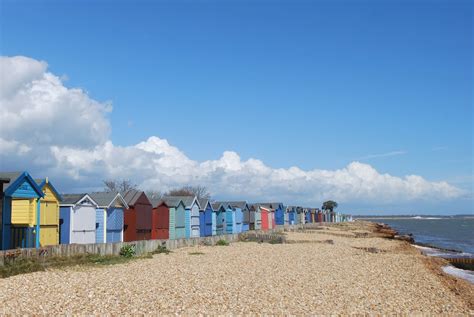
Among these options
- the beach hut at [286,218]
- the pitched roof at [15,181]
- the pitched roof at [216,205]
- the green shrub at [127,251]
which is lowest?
the green shrub at [127,251]

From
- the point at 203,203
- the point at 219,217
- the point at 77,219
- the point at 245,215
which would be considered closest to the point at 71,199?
the point at 77,219

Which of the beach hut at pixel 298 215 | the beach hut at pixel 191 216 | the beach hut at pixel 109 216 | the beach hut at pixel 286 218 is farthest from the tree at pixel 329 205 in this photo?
the beach hut at pixel 109 216

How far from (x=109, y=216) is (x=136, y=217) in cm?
391

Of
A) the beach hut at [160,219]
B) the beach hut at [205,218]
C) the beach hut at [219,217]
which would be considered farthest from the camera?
the beach hut at [219,217]

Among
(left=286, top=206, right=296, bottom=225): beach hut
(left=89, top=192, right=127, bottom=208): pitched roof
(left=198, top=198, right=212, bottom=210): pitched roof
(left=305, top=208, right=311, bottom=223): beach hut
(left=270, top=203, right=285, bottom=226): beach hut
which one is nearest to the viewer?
(left=89, top=192, right=127, bottom=208): pitched roof

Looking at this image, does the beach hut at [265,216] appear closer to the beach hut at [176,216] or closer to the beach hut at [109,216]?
the beach hut at [176,216]

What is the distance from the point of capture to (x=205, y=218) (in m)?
54.8

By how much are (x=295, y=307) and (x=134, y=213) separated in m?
25.9

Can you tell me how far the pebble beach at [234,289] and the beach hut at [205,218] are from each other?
2179cm

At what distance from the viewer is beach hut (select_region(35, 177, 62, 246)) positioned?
30.8 m

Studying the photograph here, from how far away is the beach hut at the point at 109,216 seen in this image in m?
37.0

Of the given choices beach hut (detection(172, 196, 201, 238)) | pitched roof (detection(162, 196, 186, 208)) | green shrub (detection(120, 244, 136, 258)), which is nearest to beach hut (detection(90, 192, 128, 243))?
green shrub (detection(120, 244, 136, 258))

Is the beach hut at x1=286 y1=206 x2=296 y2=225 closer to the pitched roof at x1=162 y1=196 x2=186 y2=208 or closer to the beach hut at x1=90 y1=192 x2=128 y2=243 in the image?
the pitched roof at x1=162 y1=196 x2=186 y2=208

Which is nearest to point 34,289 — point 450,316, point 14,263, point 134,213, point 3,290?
point 3,290
